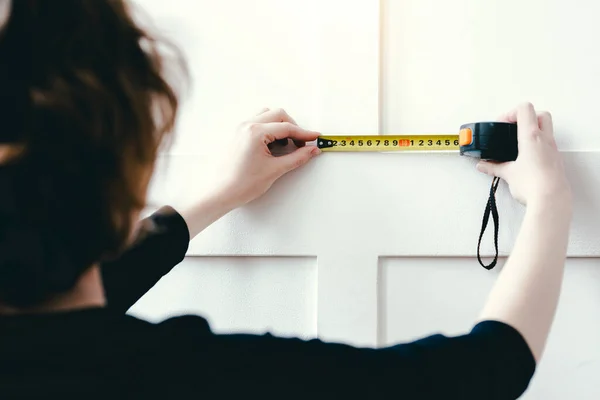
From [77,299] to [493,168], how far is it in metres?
0.71

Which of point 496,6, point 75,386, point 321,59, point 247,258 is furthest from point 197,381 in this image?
point 496,6

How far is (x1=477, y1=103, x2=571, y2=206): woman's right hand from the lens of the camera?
866 millimetres

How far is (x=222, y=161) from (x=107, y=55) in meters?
0.47

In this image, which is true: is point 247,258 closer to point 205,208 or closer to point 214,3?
point 205,208

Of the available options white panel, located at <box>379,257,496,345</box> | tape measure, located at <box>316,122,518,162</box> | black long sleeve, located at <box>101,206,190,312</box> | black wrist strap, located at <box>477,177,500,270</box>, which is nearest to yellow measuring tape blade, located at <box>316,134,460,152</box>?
tape measure, located at <box>316,122,518,162</box>

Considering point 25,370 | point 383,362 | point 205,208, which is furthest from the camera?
point 205,208

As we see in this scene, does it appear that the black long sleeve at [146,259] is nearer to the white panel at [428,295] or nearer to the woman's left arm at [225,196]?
the woman's left arm at [225,196]

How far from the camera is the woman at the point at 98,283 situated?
0.55m

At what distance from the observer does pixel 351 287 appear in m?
1.05

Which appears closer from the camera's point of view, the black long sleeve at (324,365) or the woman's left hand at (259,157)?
the black long sleeve at (324,365)

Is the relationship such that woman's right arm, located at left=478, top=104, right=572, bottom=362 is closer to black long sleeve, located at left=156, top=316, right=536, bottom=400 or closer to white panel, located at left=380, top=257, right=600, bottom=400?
black long sleeve, located at left=156, top=316, right=536, bottom=400

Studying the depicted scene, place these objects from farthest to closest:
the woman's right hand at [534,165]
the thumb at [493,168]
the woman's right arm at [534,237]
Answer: the thumb at [493,168], the woman's right hand at [534,165], the woman's right arm at [534,237]

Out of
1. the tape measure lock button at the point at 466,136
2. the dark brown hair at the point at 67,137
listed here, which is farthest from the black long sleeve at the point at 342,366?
the tape measure lock button at the point at 466,136

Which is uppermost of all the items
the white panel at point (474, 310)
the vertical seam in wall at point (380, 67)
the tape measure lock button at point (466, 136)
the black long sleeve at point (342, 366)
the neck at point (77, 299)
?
the vertical seam in wall at point (380, 67)
